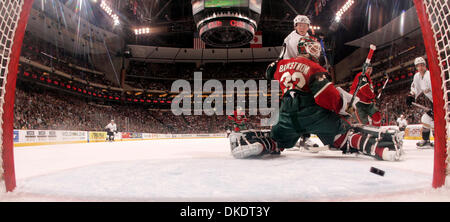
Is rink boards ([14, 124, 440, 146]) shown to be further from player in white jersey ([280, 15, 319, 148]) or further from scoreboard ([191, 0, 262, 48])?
player in white jersey ([280, 15, 319, 148])

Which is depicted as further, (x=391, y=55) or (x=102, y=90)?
(x=102, y=90)

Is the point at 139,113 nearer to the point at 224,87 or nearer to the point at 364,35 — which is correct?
the point at 224,87

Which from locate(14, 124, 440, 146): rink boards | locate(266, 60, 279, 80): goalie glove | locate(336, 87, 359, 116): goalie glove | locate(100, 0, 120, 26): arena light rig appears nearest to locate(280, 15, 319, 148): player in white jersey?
locate(266, 60, 279, 80): goalie glove

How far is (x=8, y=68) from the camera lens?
903 millimetres

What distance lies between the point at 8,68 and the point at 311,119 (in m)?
2.01

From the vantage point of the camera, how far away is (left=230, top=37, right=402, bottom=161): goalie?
188 centimetres

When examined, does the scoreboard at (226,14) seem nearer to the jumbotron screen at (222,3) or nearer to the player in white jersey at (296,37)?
the jumbotron screen at (222,3)

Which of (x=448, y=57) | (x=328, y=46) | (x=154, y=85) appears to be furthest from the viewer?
(x=154, y=85)

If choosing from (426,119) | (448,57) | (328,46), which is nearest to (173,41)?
(328,46)

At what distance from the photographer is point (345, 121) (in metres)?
2.13

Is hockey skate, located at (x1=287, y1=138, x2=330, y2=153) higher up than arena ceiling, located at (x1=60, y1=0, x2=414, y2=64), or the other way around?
arena ceiling, located at (x1=60, y1=0, x2=414, y2=64)

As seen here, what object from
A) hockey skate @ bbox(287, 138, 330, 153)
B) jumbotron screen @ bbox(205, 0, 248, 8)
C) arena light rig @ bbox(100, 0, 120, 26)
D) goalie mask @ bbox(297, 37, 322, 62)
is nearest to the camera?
goalie mask @ bbox(297, 37, 322, 62)

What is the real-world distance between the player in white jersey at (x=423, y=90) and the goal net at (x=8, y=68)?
4.20 m
